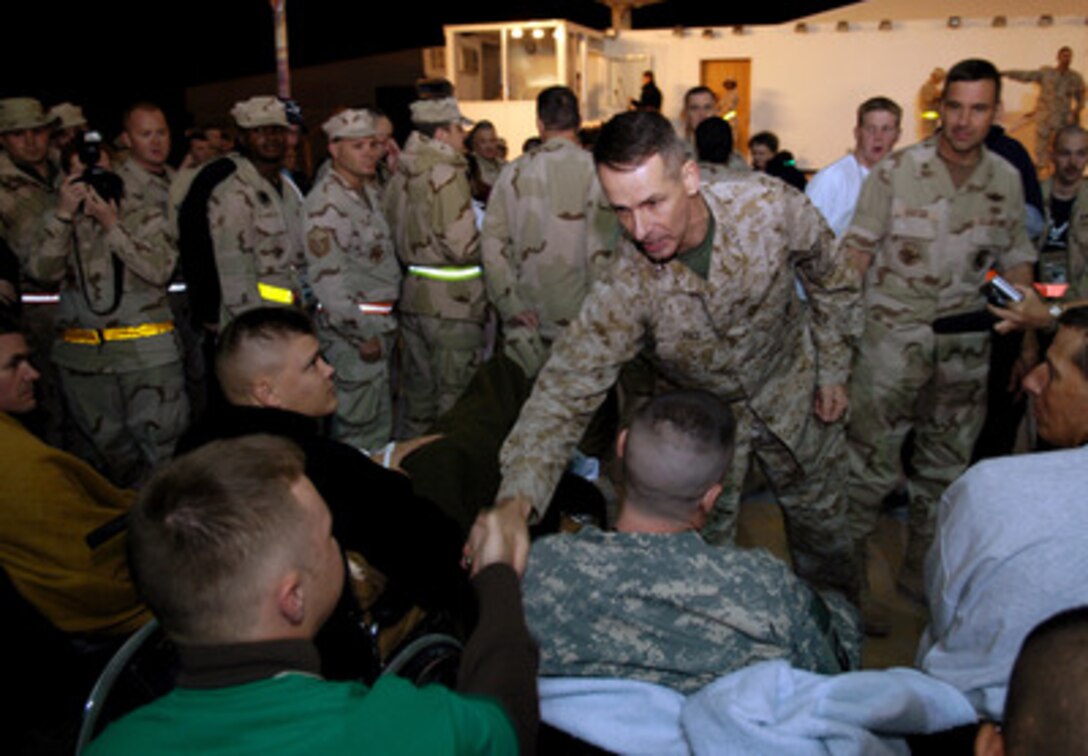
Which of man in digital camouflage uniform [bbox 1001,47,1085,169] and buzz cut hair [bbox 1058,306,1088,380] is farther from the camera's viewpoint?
man in digital camouflage uniform [bbox 1001,47,1085,169]

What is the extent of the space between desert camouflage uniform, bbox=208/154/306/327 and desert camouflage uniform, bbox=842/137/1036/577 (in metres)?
2.46

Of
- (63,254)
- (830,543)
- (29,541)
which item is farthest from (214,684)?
(63,254)

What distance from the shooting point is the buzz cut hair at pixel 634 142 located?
1.97m

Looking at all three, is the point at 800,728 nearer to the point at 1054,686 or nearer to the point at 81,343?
the point at 1054,686

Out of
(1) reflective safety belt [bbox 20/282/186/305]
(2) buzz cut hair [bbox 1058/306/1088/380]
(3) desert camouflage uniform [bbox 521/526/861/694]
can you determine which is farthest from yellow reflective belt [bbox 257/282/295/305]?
(2) buzz cut hair [bbox 1058/306/1088/380]

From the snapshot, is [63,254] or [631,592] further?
[63,254]

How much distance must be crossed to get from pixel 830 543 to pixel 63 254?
307 centimetres

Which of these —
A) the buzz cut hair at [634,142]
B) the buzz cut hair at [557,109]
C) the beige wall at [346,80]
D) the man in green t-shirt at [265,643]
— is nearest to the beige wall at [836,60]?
the beige wall at [346,80]

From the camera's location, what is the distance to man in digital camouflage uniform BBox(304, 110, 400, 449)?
3.80 meters

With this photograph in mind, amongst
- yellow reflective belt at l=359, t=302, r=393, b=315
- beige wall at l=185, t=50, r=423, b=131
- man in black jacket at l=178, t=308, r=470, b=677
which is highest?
beige wall at l=185, t=50, r=423, b=131

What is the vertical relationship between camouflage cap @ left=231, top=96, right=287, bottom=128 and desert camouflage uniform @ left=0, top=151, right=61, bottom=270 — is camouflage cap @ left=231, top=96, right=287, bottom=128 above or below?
above

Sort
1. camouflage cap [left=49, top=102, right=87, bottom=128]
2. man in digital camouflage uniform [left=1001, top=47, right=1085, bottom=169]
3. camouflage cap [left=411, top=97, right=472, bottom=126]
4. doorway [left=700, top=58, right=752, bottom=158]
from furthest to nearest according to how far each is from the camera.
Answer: doorway [left=700, top=58, right=752, bottom=158], man in digital camouflage uniform [left=1001, top=47, right=1085, bottom=169], camouflage cap [left=49, top=102, right=87, bottom=128], camouflage cap [left=411, top=97, right=472, bottom=126]

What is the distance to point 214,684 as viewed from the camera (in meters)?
1.04

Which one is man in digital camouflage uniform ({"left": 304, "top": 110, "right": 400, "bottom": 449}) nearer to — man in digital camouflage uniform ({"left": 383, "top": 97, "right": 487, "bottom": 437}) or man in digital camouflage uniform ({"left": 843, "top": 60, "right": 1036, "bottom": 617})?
man in digital camouflage uniform ({"left": 383, "top": 97, "right": 487, "bottom": 437})
